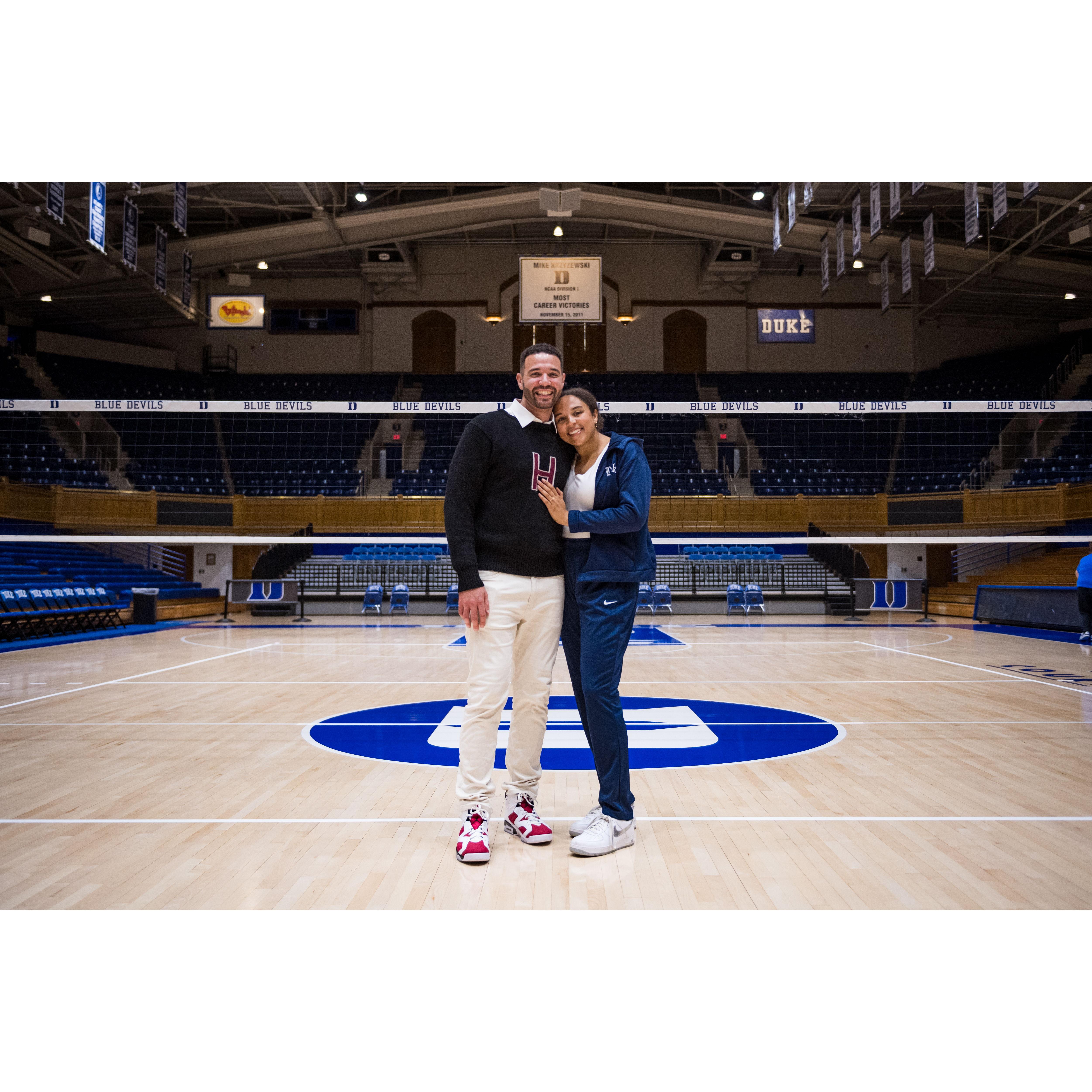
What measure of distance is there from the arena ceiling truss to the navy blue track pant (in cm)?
1443

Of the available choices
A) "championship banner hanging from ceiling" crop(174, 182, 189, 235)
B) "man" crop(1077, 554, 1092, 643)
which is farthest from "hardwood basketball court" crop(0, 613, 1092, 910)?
"championship banner hanging from ceiling" crop(174, 182, 189, 235)

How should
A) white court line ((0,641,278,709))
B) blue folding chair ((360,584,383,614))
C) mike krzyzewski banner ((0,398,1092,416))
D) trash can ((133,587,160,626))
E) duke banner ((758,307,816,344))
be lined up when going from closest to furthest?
white court line ((0,641,278,709)) < mike krzyzewski banner ((0,398,1092,416)) < trash can ((133,587,160,626)) < blue folding chair ((360,584,383,614)) < duke banner ((758,307,816,344))

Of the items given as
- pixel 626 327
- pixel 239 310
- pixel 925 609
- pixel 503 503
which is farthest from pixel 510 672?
pixel 626 327

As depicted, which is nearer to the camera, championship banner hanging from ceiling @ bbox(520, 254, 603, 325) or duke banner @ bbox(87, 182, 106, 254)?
duke banner @ bbox(87, 182, 106, 254)

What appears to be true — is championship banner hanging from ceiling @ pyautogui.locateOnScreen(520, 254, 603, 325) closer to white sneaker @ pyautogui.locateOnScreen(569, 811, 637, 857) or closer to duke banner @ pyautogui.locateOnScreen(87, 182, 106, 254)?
duke banner @ pyautogui.locateOnScreen(87, 182, 106, 254)

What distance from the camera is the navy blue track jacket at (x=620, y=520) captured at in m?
2.50

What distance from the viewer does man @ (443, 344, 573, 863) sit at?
8.43 feet

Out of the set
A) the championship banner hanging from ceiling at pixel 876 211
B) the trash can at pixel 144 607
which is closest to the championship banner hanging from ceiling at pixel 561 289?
the championship banner hanging from ceiling at pixel 876 211

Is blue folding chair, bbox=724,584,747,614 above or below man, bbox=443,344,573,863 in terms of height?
below

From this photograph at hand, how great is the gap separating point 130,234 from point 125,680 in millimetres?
8744

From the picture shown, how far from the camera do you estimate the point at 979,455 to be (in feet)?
61.7

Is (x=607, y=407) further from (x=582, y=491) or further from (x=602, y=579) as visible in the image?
(x=602, y=579)

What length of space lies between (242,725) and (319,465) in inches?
603
